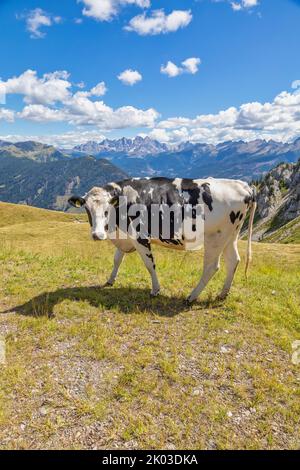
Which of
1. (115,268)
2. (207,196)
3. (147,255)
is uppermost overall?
(207,196)

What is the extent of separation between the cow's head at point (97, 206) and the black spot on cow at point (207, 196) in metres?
3.41

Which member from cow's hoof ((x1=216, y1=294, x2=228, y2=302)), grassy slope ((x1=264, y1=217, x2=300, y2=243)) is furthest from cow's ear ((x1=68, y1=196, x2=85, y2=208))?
grassy slope ((x1=264, y1=217, x2=300, y2=243))

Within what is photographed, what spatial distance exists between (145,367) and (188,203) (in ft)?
19.2

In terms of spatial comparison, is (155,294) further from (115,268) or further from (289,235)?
(289,235)

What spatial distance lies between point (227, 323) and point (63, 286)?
6872 millimetres

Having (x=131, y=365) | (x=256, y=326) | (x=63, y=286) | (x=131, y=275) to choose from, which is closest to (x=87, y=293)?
(x=63, y=286)

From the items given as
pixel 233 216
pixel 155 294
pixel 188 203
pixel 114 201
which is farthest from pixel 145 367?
pixel 233 216

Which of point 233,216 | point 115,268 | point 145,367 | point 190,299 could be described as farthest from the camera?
point 115,268

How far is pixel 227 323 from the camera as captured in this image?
10.4 metres

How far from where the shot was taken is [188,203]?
37.5 ft

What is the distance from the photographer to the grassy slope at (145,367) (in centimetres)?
626

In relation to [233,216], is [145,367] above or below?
below

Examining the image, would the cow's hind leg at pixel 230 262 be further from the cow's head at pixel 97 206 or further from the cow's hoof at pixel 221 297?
the cow's head at pixel 97 206

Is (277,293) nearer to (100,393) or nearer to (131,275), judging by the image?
(131,275)
